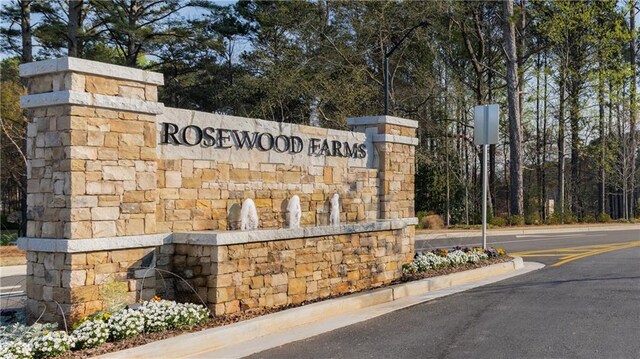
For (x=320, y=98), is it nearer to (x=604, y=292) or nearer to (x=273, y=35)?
(x=273, y=35)

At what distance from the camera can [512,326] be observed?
7.66 metres

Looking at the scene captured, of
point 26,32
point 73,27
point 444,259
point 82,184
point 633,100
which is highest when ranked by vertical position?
point 73,27

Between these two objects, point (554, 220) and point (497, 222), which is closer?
point (497, 222)

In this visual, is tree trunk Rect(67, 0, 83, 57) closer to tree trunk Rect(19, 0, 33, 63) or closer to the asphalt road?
tree trunk Rect(19, 0, 33, 63)

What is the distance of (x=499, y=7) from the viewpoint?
33.1 metres

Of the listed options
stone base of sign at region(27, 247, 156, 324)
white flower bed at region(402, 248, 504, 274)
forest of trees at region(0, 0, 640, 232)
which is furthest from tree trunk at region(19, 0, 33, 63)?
stone base of sign at region(27, 247, 156, 324)

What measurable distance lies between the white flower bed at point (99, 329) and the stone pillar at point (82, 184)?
44cm

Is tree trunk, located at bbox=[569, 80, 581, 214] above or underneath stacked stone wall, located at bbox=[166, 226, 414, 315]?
above

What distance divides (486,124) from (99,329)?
1085cm

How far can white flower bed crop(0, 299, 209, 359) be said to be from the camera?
19.6ft

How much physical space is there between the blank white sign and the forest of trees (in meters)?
12.6

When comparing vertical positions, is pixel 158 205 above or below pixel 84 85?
below

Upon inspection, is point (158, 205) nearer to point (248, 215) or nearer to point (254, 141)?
point (248, 215)

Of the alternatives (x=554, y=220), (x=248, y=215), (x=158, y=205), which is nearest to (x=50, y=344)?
(x=158, y=205)
